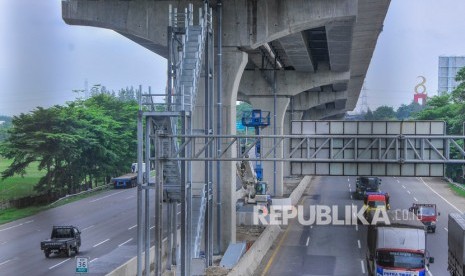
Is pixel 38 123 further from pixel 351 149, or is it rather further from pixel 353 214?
pixel 351 149

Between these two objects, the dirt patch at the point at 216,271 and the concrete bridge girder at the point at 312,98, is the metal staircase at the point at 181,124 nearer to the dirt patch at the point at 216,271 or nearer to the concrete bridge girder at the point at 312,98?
the dirt patch at the point at 216,271

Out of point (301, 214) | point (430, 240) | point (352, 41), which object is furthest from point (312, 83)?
point (430, 240)

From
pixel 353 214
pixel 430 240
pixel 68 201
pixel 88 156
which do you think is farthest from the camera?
pixel 88 156

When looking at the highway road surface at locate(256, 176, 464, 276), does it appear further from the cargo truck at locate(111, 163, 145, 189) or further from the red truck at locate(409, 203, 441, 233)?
the cargo truck at locate(111, 163, 145, 189)

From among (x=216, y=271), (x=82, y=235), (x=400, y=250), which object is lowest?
(x=82, y=235)

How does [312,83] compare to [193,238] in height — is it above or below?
above

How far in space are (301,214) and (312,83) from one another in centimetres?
1208

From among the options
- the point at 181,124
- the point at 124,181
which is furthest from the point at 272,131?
the point at 181,124

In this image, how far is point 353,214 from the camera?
50500 mm

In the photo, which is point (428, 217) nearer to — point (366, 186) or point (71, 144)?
point (366, 186)

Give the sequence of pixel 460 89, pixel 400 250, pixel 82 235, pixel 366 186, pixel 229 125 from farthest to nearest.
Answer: pixel 460 89
pixel 366 186
pixel 82 235
pixel 229 125
pixel 400 250

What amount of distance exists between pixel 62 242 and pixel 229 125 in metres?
12.0

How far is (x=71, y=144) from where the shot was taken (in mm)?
61406

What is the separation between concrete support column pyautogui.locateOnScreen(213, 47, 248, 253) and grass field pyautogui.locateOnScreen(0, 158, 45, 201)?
108ft
